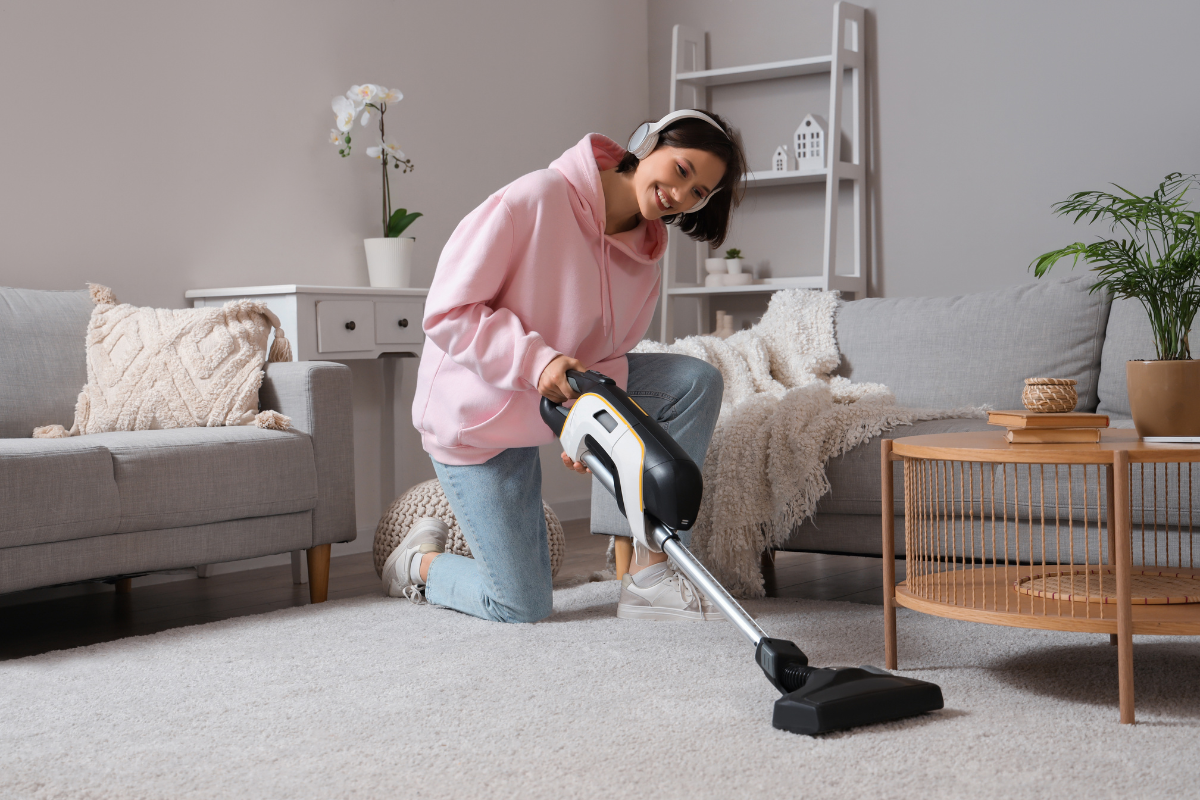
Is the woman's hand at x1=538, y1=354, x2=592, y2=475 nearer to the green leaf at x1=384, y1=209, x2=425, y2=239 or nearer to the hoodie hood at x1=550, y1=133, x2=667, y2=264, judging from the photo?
the hoodie hood at x1=550, y1=133, x2=667, y2=264

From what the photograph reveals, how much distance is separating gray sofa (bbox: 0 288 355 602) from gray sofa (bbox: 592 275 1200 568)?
608 mm

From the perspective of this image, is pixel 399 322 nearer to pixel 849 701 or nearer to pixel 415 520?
pixel 415 520

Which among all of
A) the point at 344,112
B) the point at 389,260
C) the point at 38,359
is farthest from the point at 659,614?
the point at 344,112

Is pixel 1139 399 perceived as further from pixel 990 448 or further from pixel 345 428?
pixel 345 428

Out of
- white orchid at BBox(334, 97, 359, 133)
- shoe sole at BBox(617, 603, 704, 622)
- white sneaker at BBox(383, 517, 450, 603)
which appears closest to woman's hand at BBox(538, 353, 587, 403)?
shoe sole at BBox(617, 603, 704, 622)

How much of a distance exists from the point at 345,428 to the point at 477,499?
1.78ft

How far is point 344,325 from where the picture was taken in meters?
2.87

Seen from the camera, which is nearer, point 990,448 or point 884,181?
point 990,448

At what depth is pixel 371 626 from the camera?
7.00ft

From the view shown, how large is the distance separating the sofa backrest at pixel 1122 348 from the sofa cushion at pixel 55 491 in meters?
2.09

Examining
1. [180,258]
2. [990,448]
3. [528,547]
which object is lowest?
[528,547]

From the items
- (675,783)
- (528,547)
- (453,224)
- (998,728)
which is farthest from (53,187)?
(998,728)

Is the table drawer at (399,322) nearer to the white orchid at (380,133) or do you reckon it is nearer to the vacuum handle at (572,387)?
the white orchid at (380,133)

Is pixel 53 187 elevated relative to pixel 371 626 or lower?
elevated
